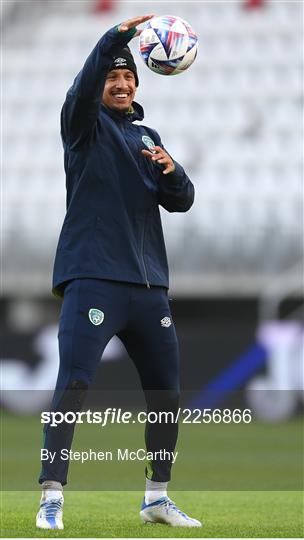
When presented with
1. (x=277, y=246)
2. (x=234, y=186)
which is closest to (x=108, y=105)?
(x=277, y=246)

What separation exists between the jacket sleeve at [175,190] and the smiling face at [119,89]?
0.25 metres

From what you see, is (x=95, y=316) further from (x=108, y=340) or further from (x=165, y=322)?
(x=165, y=322)

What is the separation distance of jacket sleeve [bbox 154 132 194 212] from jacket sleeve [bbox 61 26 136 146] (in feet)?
1.40

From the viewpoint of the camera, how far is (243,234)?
1775 centimetres

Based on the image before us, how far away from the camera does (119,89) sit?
5.15 m

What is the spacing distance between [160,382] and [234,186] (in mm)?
14456

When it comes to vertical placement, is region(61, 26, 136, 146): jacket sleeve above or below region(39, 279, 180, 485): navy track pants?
above

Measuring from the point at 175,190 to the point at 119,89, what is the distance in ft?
1.61

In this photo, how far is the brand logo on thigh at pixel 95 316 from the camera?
16.1 feet

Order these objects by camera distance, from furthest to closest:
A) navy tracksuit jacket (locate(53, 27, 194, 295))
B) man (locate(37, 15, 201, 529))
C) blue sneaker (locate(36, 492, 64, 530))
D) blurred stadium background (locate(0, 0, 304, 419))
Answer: blurred stadium background (locate(0, 0, 304, 419)) < navy tracksuit jacket (locate(53, 27, 194, 295)) < man (locate(37, 15, 201, 529)) < blue sneaker (locate(36, 492, 64, 530))

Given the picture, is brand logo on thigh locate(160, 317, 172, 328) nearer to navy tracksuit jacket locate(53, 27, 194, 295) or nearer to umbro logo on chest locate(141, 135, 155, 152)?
navy tracksuit jacket locate(53, 27, 194, 295)

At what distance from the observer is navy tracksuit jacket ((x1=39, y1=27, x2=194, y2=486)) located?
15.8ft

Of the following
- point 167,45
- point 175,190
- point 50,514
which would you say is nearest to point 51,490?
point 50,514
